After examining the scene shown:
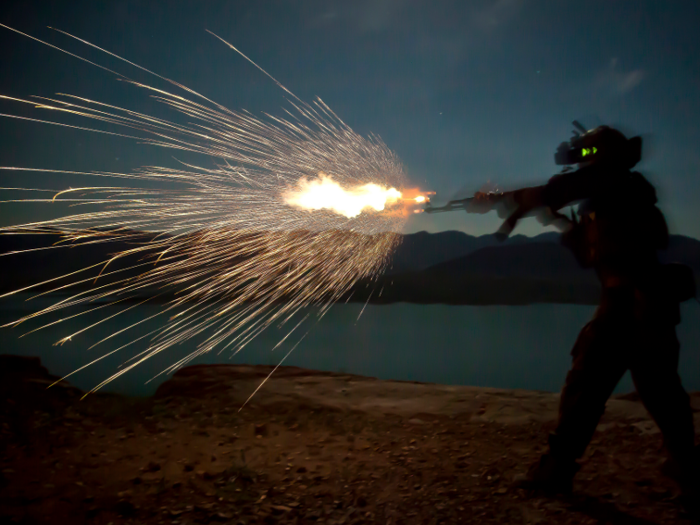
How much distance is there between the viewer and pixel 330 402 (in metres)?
5.90

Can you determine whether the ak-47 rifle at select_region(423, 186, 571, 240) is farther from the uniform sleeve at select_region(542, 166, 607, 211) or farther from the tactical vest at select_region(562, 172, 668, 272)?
the tactical vest at select_region(562, 172, 668, 272)

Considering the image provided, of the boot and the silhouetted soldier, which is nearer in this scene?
the silhouetted soldier

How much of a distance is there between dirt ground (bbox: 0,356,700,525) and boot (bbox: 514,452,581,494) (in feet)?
0.29

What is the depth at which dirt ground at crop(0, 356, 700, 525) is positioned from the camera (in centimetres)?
297

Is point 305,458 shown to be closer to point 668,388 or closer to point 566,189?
point 668,388

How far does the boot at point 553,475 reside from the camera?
306 centimetres

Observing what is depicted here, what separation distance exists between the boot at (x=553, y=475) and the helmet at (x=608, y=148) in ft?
7.44

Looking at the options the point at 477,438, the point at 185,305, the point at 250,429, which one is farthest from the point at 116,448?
the point at 477,438

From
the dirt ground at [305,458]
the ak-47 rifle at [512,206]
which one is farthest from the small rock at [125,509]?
the ak-47 rifle at [512,206]

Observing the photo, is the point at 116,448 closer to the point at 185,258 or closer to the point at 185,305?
the point at 185,305

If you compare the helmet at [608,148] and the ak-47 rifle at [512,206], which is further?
the ak-47 rifle at [512,206]

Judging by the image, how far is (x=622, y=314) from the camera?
2955mm

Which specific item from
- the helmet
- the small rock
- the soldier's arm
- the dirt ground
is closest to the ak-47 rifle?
the soldier's arm

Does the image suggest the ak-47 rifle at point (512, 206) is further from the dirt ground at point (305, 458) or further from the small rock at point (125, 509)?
the small rock at point (125, 509)
